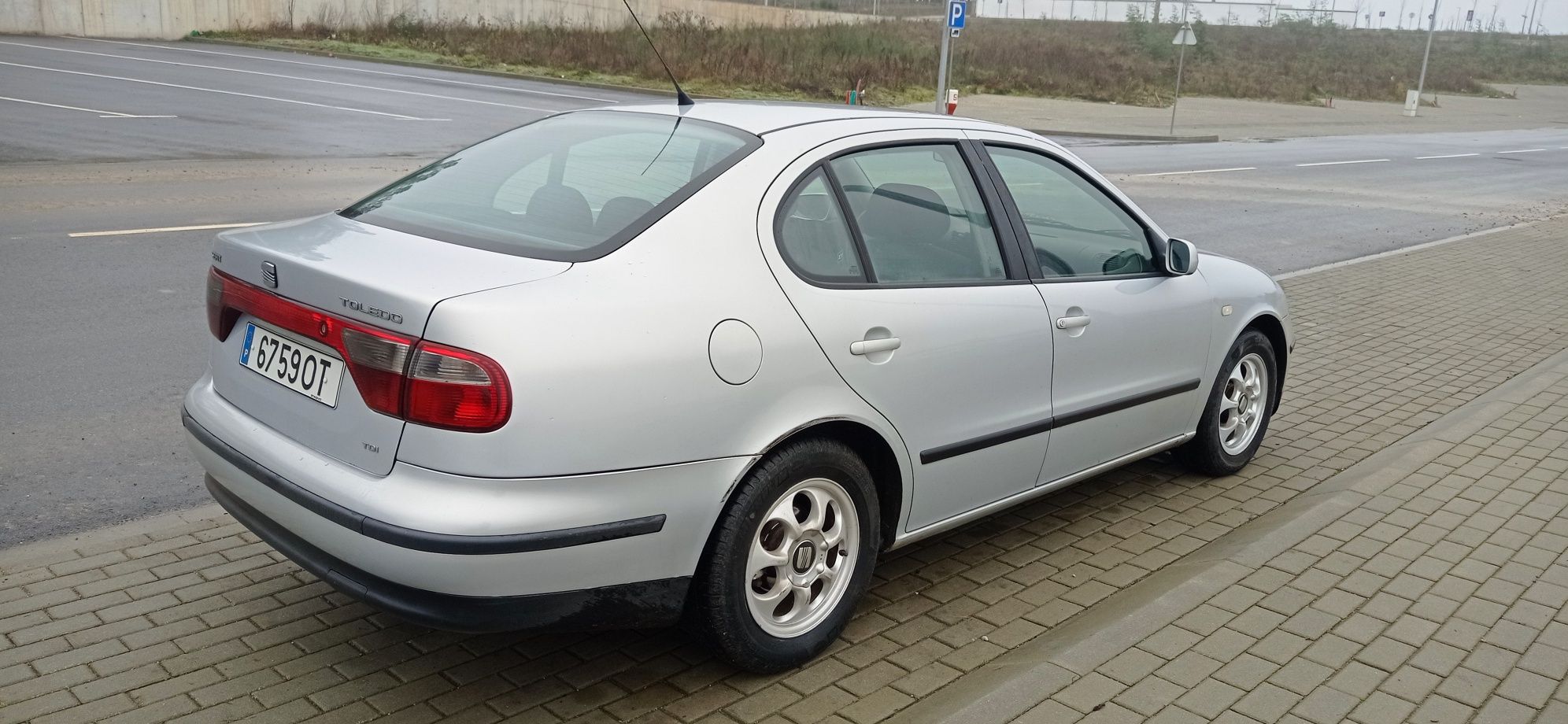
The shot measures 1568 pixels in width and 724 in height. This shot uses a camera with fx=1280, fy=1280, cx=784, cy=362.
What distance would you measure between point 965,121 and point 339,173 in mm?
11276

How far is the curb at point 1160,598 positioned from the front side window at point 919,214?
3.78 ft

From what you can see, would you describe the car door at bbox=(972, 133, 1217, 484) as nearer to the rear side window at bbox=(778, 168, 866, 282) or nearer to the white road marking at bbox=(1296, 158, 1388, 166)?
the rear side window at bbox=(778, 168, 866, 282)

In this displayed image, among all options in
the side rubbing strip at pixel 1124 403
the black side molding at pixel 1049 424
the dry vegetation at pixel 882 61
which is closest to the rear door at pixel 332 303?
the black side molding at pixel 1049 424

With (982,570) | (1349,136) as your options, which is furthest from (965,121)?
(1349,136)

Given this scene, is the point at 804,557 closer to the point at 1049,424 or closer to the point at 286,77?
the point at 1049,424

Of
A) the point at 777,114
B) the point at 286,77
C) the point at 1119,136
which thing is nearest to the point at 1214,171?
the point at 1119,136

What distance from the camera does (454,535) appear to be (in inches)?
114

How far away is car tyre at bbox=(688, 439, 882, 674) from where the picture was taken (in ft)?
11.0

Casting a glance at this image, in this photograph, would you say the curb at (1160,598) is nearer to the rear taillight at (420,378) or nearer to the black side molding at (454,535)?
the black side molding at (454,535)

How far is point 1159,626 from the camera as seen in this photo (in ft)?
12.9

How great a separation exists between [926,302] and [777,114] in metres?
0.80

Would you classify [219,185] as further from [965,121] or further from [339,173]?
[965,121]

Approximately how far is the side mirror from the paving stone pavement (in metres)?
1.00

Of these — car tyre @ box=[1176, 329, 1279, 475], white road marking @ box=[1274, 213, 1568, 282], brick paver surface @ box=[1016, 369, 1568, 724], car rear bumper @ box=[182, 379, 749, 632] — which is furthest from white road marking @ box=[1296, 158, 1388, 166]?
car rear bumper @ box=[182, 379, 749, 632]
